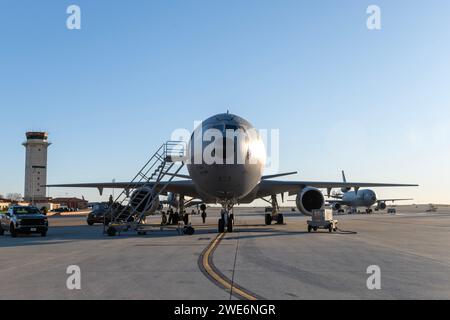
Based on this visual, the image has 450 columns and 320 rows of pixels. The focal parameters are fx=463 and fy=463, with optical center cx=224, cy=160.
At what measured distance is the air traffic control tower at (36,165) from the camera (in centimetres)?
12838

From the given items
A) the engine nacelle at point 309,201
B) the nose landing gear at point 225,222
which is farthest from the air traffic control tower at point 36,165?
the nose landing gear at point 225,222

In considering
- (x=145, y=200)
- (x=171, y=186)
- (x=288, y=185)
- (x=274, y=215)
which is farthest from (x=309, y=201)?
(x=145, y=200)

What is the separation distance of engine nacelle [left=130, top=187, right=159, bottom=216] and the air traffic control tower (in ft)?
358

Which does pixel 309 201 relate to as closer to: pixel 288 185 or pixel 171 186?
pixel 288 185

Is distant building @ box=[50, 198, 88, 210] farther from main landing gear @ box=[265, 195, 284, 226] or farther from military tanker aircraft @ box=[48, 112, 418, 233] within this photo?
military tanker aircraft @ box=[48, 112, 418, 233]

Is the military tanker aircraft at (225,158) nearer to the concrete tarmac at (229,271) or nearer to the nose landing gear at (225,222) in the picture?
the nose landing gear at (225,222)

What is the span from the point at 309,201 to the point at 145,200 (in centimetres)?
990

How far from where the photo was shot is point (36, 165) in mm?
133875

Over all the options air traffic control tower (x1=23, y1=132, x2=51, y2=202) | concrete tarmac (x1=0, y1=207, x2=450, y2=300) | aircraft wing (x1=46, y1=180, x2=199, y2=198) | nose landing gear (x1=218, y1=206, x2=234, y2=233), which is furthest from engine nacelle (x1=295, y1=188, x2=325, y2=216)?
air traffic control tower (x1=23, y1=132, x2=51, y2=202)

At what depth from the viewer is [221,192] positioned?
22.9 meters

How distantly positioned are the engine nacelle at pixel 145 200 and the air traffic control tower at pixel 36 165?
4296 inches
